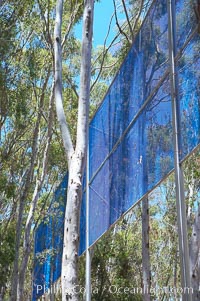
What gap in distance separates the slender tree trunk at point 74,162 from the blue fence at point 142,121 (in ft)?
1.97

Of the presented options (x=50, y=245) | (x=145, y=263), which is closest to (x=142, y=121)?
(x=145, y=263)

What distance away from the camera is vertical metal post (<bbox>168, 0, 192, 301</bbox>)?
4.11 metres

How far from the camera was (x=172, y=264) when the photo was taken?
2102 cm

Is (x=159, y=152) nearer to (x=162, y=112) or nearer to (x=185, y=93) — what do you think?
(x=162, y=112)

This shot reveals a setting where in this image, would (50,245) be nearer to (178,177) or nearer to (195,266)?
(195,266)

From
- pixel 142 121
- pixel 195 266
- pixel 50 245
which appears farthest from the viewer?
pixel 50 245

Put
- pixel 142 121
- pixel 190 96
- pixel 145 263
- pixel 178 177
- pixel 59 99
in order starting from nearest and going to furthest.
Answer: pixel 178 177
pixel 190 96
pixel 142 121
pixel 59 99
pixel 145 263

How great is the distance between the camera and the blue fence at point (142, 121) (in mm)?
4531

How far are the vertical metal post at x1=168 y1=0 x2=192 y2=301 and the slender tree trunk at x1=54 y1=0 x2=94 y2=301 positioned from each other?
1571 millimetres

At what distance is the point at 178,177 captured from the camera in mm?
4324

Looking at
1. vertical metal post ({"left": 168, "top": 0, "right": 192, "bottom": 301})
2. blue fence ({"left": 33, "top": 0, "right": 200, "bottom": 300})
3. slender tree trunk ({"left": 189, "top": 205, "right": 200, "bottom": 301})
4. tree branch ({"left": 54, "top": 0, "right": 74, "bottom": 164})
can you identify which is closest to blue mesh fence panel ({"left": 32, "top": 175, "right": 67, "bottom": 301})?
blue fence ({"left": 33, "top": 0, "right": 200, "bottom": 300})

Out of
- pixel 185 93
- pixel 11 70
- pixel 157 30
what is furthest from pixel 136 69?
pixel 11 70

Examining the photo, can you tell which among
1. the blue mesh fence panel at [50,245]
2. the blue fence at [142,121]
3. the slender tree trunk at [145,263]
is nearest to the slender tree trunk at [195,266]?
the blue fence at [142,121]

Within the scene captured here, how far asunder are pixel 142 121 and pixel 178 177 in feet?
5.47
